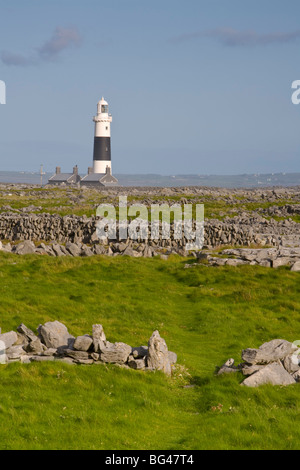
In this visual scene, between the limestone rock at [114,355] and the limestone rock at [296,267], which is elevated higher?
the limestone rock at [296,267]

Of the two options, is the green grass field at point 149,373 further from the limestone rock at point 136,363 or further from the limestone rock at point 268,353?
the limestone rock at point 268,353

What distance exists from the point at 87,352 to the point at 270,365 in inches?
209

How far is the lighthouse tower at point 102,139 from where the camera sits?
140750 mm

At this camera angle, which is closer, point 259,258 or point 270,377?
point 270,377

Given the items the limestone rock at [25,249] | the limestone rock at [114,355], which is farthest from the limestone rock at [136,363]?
the limestone rock at [25,249]

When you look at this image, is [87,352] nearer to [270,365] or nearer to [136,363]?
[136,363]

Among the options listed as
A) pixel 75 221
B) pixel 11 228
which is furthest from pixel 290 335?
pixel 11 228

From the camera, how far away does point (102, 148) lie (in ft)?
476

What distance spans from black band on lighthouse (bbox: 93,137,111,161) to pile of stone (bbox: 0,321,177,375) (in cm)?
12485

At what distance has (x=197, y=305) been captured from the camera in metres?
29.5

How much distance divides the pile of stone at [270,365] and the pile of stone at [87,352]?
196 cm

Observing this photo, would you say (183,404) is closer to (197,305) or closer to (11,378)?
(11,378)

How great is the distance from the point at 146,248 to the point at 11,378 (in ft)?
87.5

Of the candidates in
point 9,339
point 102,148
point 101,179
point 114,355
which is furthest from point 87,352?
point 102,148
